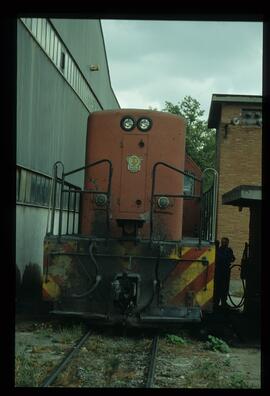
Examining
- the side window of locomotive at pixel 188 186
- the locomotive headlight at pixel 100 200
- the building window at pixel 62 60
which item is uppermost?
the building window at pixel 62 60

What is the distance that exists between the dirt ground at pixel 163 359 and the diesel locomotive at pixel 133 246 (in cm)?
40

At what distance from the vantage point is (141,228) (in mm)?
9086

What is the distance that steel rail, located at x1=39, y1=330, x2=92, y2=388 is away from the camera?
19.3ft

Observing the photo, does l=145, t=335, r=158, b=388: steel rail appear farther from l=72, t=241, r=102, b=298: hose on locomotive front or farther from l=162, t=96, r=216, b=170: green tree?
l=162, t=96, r=216, b=170: green tree

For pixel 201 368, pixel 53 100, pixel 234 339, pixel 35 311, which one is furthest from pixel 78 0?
pixel 53 100

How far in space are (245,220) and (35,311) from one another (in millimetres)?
11288

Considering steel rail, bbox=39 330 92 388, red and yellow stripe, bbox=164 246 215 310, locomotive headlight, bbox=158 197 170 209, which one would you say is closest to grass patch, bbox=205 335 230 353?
red and yellow stripe, bbox=164 246 215 310

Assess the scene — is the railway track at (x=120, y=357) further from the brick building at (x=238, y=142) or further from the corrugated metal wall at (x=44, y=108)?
the brick building at (x=238, y=142)

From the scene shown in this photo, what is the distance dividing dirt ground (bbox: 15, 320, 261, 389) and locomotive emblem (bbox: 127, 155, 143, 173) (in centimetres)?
253

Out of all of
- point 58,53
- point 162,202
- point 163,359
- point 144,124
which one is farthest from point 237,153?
point 163,359

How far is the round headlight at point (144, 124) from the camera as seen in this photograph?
30.5 ft

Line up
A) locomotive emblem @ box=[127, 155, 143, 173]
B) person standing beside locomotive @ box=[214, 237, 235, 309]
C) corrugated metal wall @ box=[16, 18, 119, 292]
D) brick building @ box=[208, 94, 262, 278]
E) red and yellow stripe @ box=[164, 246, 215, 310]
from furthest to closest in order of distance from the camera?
brick building @ box=[208, 94, 262, 278]
corrugated metal wall @ box=[16, 18, 119, 292]
person standing beside locomotive @ box=[214, 237, 235, 309]
locomotive emblem @ box=[127, 155, 143, 173]
red and yellow stripe @ box=[164, 246, 215, 310]

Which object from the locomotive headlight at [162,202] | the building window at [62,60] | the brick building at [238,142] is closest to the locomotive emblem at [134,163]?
the locomotive headlight at [162,202]

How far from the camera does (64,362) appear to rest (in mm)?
6805
